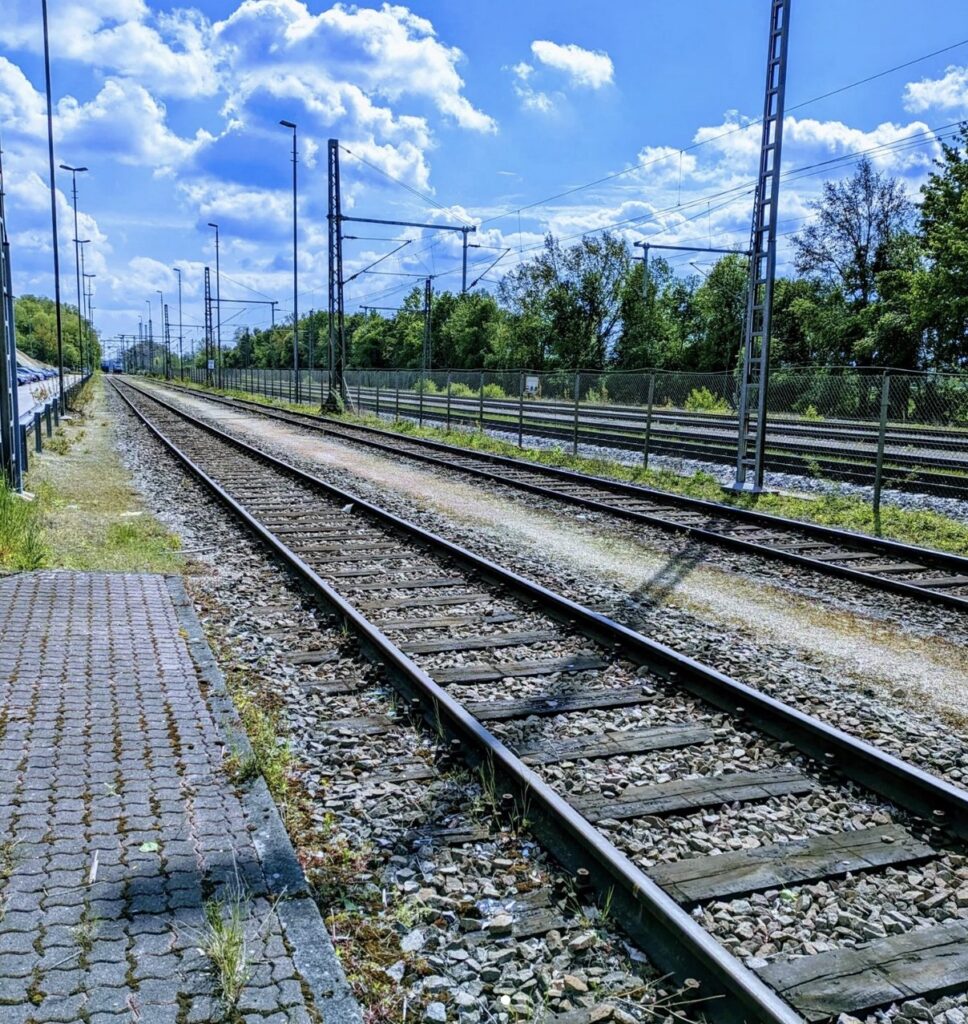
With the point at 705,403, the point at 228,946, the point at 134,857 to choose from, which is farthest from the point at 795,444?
the point at 228,946

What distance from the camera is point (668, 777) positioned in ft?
15.1

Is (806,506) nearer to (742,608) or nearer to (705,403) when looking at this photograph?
(742,608)

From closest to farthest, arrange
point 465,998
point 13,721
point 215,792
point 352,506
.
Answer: point 465,998 → point 215,792 → point 13,721 → point 352,506

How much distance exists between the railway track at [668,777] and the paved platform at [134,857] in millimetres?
1150

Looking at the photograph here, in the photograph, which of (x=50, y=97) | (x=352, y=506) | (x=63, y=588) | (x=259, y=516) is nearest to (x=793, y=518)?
(x=352, y=506)

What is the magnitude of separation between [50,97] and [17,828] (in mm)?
26737

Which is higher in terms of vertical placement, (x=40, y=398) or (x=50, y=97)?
(x=50, y=97)

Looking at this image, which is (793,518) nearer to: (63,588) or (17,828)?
(63,588)

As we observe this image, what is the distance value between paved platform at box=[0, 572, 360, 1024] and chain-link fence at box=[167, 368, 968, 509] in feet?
35.8

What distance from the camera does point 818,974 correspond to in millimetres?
3092

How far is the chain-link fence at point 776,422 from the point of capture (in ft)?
57.4

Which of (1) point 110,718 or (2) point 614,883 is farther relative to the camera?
(1) point 110,718

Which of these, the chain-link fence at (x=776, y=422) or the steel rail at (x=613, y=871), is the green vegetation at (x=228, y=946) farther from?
the chain-link fence at (x=776, y=422)

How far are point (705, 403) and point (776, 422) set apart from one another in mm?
9692
